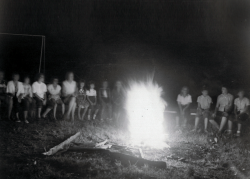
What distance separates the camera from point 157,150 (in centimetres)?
726

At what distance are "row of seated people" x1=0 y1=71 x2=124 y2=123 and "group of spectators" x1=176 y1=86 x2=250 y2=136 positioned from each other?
2.86m

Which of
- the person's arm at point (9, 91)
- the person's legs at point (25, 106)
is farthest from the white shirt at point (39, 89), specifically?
the person's arm at point (9, 91)

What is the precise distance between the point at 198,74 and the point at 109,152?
893cm

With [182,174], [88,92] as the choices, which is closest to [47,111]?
[88,92]

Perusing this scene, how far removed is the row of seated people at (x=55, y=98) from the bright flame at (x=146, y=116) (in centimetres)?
69

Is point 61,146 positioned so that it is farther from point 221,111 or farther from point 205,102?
point 221,111

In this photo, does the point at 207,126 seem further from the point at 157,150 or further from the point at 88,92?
the point at 88,92

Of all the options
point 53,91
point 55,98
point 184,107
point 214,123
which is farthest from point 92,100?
point 214,123

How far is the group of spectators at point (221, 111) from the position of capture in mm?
8891

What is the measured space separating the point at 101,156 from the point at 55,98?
4.00 m

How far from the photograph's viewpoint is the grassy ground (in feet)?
17.1

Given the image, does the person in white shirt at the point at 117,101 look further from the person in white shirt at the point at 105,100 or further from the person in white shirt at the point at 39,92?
the person in white shirt at the point at 39,92

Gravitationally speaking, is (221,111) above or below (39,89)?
below

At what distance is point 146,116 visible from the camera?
385 inches
